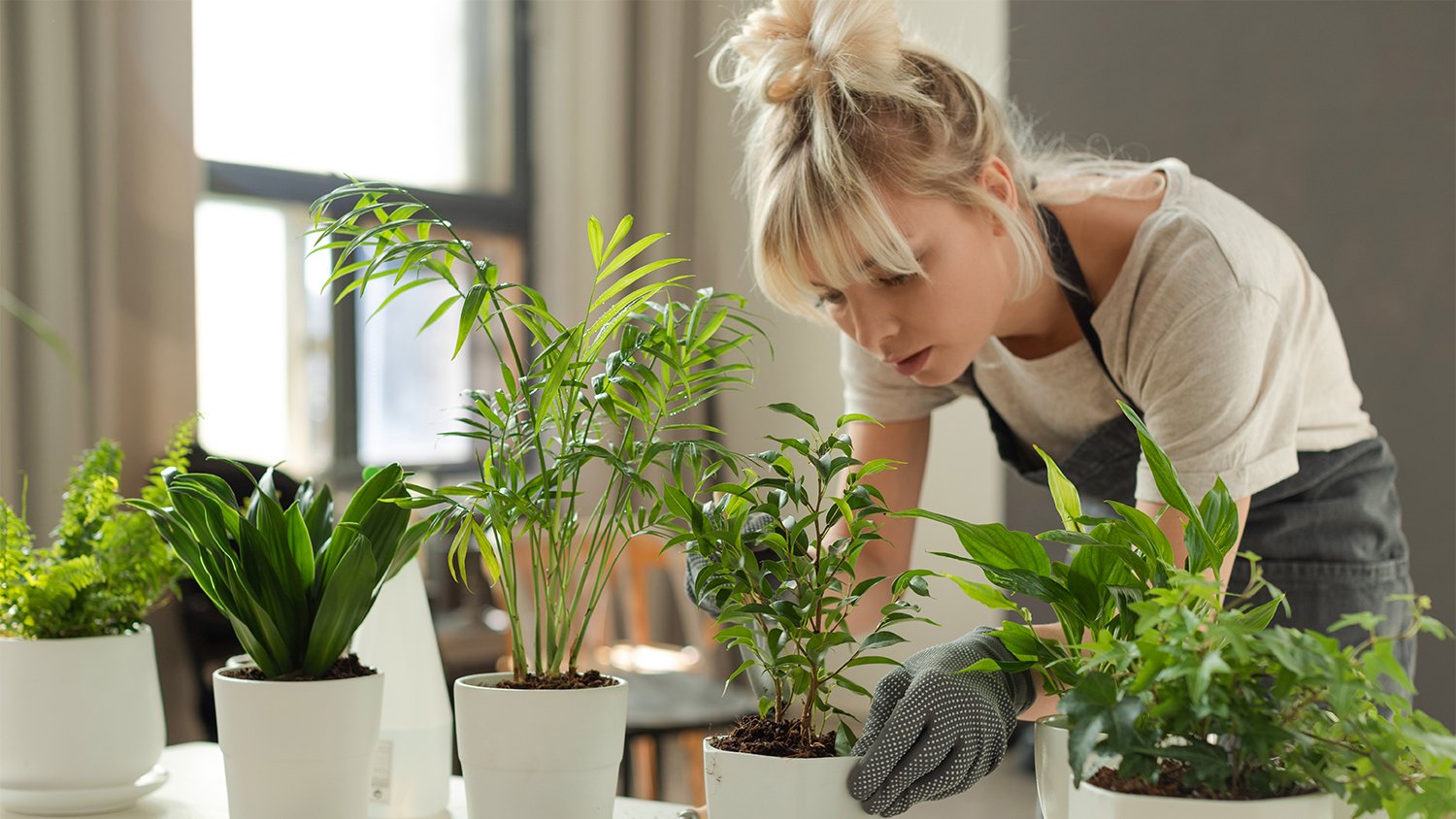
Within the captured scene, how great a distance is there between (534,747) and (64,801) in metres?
0.47

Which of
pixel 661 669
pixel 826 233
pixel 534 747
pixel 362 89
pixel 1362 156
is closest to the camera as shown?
pixel 534 747

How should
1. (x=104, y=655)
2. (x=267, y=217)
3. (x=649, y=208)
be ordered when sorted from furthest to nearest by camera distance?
(x=649, y=208), (x=267, y=217), (x=104, y=655)

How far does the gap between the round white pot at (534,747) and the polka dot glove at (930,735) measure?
7.4 inches

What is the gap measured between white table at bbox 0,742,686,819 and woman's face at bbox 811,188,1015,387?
0.50 metres

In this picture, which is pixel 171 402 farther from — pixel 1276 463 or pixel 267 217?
pixel 1276 463

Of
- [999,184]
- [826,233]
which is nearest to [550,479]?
[826,233]

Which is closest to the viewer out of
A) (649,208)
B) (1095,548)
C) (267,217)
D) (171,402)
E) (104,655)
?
(1095,548)

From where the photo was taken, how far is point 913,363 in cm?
125

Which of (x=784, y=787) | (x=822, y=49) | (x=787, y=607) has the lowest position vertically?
(x=784, y=787)

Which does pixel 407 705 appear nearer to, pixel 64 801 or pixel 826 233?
pixel 64 801

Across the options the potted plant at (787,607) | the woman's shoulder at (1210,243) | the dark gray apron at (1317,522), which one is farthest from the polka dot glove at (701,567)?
the dark gray apron at (1317,522)

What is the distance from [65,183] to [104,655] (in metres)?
1.81

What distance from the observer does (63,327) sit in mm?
2434

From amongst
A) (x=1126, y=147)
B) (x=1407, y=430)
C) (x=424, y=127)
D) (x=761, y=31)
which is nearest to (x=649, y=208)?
(x=424, y=127)
